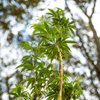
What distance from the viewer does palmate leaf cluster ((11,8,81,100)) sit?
10.7ft

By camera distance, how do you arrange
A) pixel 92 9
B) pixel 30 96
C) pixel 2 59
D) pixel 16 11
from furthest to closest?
pixel 2 59 → pixel 16 11 → pixel 92 9 → pixel 30 96

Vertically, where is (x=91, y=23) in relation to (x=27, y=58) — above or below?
below

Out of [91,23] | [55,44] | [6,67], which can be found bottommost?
[6,67]

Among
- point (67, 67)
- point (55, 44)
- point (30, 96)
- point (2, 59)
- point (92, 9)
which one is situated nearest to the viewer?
point (55, 44)

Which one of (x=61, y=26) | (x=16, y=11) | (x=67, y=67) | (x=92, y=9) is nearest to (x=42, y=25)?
(x=61, y=26)

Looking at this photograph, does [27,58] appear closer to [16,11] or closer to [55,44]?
[55,44]

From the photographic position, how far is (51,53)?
10.8 ft

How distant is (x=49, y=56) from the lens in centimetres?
333

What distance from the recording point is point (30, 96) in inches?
135

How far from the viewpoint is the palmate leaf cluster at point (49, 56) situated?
3.25m

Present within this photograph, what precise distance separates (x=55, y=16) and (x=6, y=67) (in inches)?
662

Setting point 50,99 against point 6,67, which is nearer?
point 50,99

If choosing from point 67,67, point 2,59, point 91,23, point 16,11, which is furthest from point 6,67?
point 91,23

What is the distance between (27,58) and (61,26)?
2.14ft
